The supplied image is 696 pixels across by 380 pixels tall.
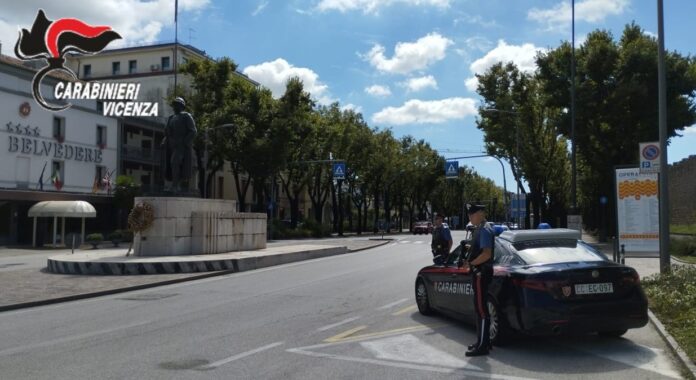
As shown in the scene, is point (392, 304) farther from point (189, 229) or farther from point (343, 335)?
point (189, 229)

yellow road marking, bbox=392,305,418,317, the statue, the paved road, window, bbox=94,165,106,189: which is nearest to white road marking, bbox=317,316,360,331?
the paved road

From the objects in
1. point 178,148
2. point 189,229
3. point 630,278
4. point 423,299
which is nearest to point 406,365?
point 630,278

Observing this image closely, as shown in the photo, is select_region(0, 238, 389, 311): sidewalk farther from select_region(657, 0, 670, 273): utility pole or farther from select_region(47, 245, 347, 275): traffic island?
select_region(657, 0, 670, 273): utility pole

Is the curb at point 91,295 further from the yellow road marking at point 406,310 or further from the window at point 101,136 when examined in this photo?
the window at point 101,136

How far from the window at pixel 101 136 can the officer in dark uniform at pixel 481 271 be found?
45179mm

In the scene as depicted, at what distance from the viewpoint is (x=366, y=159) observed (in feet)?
198

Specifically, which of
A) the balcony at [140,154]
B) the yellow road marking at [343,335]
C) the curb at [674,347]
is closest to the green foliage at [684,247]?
the curb at [674,347]

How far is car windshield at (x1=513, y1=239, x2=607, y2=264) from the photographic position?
299 inches

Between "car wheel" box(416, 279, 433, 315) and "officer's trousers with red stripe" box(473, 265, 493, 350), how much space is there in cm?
253

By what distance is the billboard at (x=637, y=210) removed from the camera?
14906 mm

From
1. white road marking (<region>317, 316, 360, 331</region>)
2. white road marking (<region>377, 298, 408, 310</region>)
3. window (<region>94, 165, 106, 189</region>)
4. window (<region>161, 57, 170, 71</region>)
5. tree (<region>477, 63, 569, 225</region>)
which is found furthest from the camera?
window (<region>161, 57, 170, 71</region>)

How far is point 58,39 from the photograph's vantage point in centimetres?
3841

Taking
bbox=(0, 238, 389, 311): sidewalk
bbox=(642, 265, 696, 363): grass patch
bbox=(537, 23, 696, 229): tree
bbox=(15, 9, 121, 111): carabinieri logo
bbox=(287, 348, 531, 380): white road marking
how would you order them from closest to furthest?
bbox=(287, 348, 531, 380): white road marking < bbox=(642, 265, 696, 363): grass patch < bbox=(0, 238, 389, 311): sidewalk < bbox=(537, 23, 696, 229): tree < bbox=(15, 9, 121, 111): carabinieri logo

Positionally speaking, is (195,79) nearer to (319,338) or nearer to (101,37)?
(101,37)
